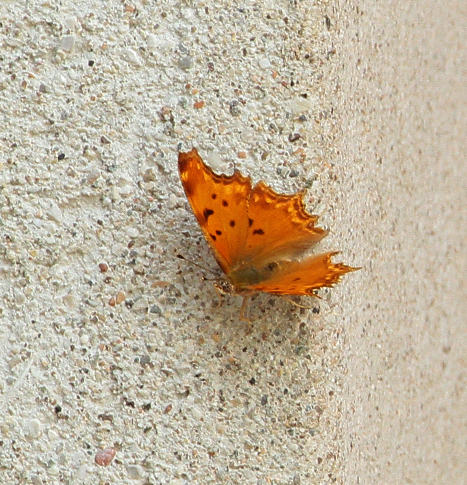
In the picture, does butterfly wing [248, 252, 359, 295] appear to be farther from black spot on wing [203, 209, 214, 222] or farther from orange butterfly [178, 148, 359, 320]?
black spot on wing [203, 209, 214, 222]

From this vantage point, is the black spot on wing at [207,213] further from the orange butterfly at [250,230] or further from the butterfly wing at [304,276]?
the butterfly wing at [304,276]

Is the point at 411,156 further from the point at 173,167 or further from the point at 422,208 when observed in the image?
the point at 173,167

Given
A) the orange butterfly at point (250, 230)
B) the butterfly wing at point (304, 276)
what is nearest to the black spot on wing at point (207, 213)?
A: the orange butterfly at point (250, 230)

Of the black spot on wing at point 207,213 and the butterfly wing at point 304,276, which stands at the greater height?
the black spot on wing at point 207,213

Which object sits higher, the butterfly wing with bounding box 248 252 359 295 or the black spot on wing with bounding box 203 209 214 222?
the black spot on wing with bounding box 203 209 214 222

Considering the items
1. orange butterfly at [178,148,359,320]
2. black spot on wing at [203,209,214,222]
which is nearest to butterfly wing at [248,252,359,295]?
orange butterfly at [178,148,359,320]
